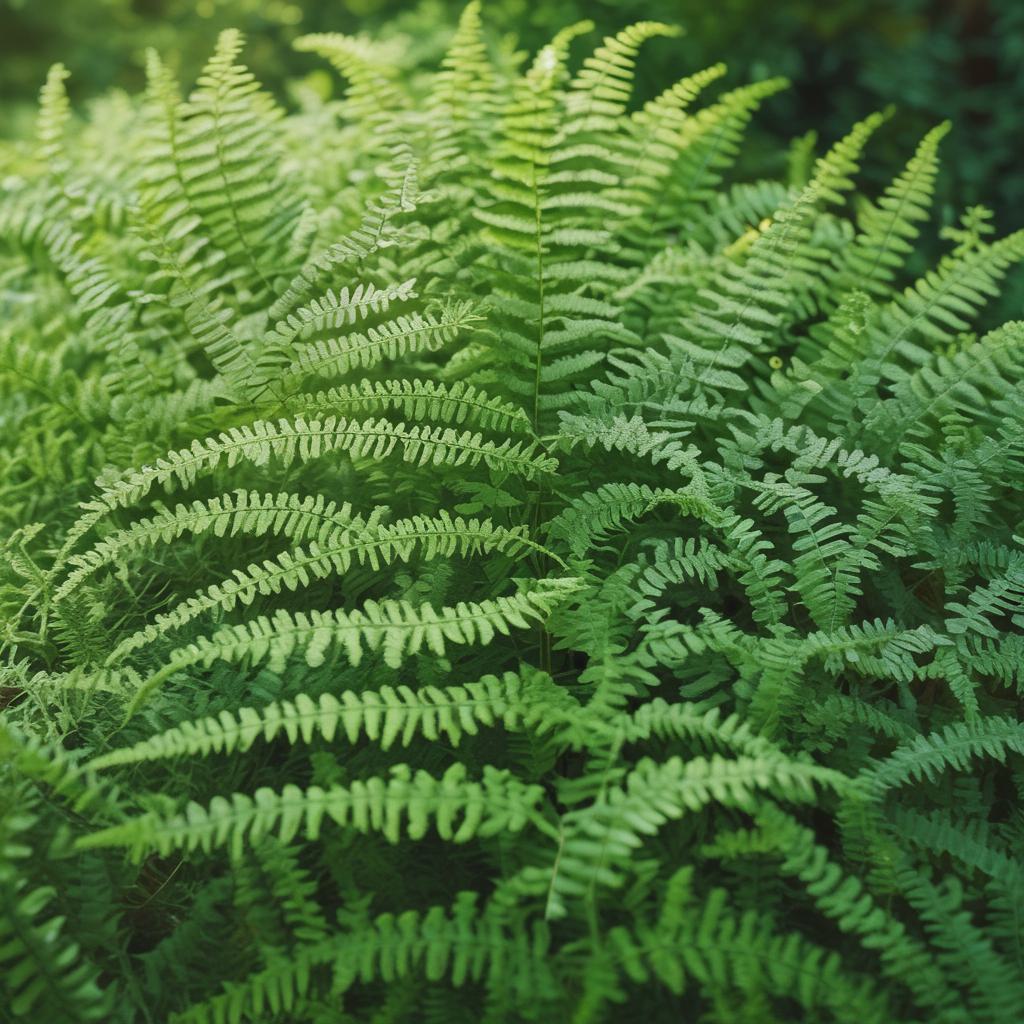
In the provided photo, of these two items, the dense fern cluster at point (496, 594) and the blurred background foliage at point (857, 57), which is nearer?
the dense fern cluster at point (496, 594)

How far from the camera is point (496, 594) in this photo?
1.69 metres

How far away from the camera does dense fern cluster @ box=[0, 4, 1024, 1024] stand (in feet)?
4.13

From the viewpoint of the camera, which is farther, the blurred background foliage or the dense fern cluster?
the blurred background foliage

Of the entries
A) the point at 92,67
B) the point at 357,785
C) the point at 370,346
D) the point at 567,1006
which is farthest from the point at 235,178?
the point at 92,67

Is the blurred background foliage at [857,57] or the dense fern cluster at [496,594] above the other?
the blurred background foliage at [857,57]

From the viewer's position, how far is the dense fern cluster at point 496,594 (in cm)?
126

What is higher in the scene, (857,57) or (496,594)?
(857,57)

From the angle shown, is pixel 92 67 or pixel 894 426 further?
pixel 92 67

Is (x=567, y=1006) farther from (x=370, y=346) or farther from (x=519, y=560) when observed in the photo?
(x=370, y=346)

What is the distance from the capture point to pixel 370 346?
1.74 meters

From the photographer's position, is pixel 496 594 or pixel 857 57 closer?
pixel 496 594

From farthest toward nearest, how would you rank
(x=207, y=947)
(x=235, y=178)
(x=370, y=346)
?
(x=235, y=178)
(x=370, y=346)
(x=207, y=947)

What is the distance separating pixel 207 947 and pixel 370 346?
3.51 ft

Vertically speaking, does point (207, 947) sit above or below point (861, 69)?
below
